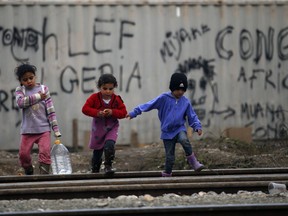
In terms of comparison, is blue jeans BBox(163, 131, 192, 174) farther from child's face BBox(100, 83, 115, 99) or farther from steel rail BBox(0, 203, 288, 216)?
steel rail BBox(0, 203, 288, 216)

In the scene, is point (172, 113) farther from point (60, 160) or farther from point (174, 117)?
point (60, 160)

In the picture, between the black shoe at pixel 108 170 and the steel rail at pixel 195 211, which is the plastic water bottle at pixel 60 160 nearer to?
the black shoe at pixel 108 170

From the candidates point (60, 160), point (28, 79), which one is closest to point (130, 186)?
point (28, 79)

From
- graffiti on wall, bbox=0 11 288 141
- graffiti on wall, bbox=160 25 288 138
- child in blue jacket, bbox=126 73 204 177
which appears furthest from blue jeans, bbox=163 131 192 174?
graffiti on wall, bbox=160 25 288 138

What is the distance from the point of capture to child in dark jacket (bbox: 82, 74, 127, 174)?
339 inches

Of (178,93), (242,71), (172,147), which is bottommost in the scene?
(172,147)

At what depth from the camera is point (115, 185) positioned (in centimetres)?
754

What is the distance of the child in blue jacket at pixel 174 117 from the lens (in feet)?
28.1

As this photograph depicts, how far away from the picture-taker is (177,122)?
28.2ft

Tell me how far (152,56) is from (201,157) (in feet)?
10.4

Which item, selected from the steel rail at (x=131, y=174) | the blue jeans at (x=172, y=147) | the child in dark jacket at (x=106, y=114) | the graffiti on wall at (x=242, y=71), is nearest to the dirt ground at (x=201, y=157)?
the graffiti on wall at (x=242, y=71)

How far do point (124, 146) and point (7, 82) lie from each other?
213 cm

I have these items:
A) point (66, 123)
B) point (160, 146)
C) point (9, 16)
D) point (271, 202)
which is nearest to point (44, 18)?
point (9, 16)

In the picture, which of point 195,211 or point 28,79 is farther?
point 28,79
